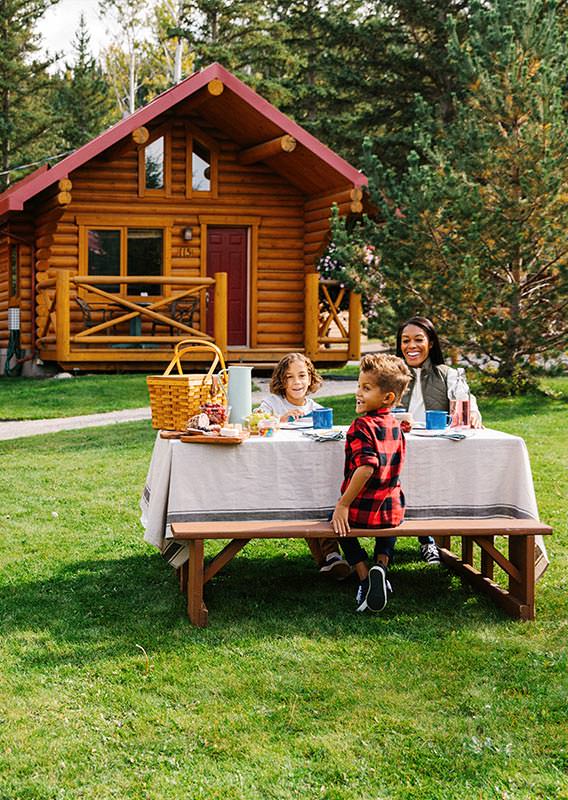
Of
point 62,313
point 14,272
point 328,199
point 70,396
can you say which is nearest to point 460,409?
point 70,396

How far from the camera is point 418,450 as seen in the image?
17.6 ft

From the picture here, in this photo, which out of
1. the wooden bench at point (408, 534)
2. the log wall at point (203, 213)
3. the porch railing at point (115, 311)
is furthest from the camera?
the log wall at point (203, 213)

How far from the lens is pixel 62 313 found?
53.7 ft

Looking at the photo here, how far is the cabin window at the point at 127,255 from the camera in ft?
58.8

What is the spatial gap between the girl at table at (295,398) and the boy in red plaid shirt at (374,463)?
706mm

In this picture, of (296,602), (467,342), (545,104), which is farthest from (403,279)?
(296,602)

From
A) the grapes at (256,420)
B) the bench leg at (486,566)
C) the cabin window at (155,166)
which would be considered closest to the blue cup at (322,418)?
the grapes at (256,420)

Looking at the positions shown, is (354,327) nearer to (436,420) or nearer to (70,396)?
(70,396)

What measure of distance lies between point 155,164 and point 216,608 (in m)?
13.9

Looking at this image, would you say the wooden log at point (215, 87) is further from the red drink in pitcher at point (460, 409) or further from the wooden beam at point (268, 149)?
the red drink in pitcher at point (460, 409)

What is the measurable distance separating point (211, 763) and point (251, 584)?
225 centimetres

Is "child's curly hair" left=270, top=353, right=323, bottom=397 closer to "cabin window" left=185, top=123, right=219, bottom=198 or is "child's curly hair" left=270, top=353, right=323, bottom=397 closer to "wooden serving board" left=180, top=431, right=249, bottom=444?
"wooden serving board" left=180, top=431, right=249, bottom=444

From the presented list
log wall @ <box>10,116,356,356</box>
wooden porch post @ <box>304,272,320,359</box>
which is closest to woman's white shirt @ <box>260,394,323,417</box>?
log wall @ <box>10,116,356,356</box>

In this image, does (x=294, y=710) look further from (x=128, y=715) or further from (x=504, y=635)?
(x=504, y=635)
